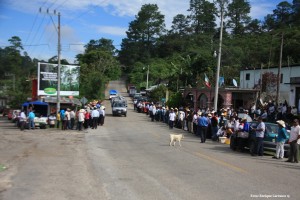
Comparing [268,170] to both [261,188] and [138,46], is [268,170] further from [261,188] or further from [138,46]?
[138,46]

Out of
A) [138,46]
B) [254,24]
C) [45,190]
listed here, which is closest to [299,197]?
[45,190]

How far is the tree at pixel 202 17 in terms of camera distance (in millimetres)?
127688

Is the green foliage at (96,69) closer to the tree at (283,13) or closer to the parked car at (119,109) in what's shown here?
the parked car at (119,109)

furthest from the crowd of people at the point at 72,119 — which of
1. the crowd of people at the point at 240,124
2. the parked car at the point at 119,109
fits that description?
the parked car at the point at 119,109

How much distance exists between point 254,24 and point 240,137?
102 meters

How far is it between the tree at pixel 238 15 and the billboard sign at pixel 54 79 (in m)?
76.3

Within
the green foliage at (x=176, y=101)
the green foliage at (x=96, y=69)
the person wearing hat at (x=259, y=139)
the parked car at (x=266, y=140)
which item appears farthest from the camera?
the green foliage at (x=96, y=69)

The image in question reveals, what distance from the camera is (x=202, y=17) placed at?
12769 cm

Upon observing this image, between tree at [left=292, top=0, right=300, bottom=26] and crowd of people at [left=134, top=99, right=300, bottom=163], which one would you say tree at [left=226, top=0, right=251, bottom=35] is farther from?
crowd of people at [left=134, top=99, right=300, bottom=163]

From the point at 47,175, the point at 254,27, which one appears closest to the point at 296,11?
the point at 254,27

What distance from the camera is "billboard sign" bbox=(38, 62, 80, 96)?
46031mm

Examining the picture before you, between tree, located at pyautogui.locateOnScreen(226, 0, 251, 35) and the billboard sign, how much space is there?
250 feet

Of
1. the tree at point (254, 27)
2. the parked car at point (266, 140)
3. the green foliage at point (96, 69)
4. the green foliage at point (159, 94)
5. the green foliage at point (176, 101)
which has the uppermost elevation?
the tree at point (254, 27)

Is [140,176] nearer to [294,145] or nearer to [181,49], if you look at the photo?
[294,145]
